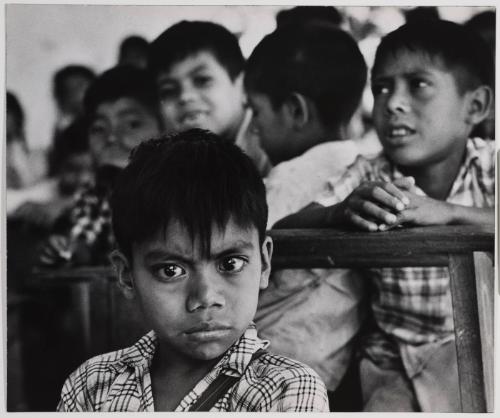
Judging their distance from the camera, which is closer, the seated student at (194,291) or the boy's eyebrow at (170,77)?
the seated student at (194,291)

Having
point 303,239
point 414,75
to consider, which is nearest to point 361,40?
point 414,75

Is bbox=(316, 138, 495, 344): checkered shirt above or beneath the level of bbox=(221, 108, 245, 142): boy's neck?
beneath

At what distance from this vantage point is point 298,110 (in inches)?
55.9

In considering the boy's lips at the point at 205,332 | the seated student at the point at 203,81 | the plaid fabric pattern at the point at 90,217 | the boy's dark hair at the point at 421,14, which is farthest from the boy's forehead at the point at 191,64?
the boy's lips at the point at 205,332

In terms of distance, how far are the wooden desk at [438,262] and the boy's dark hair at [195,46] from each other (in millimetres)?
316

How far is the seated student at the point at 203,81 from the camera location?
4.64ft

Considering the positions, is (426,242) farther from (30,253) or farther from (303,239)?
(30,253)

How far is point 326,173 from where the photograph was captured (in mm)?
1415

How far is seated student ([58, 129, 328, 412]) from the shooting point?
1299 millimetres

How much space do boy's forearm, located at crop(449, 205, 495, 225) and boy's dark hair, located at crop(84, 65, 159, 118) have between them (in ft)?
1.78

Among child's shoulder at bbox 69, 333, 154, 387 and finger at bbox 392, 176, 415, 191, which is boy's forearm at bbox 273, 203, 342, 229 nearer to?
finger at bbox 392, 176, 415, 191

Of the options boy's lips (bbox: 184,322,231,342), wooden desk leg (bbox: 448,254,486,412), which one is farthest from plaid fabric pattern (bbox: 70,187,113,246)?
wooden desk leg (bbox: 448,254,486,412)

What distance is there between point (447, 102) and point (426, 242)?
0.25 meters

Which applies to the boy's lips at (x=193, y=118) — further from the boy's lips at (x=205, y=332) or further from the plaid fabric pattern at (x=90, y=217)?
the boy's lips at (x=205, y=332)
